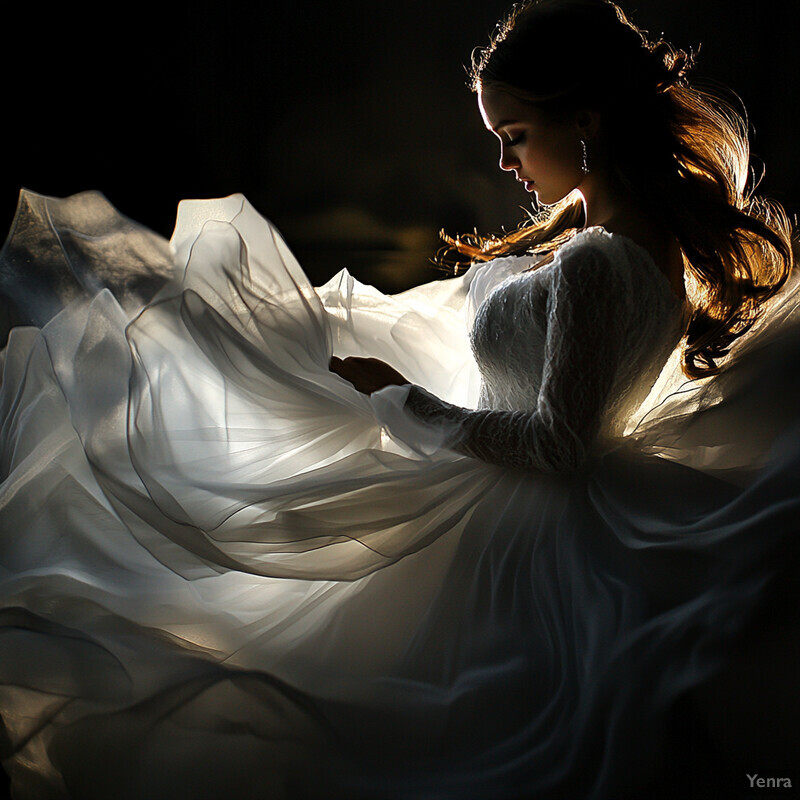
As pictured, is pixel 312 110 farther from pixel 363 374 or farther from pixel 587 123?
pixel 363 374

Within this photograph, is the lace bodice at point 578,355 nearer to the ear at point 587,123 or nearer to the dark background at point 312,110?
the ear at point 587,123

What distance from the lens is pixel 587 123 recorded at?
0.98 m

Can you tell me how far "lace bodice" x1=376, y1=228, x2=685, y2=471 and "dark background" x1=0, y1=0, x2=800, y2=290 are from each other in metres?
0.99

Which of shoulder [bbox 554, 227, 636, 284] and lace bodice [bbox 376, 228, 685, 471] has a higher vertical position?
shoulder [bbox 554, 227, 636, 284]

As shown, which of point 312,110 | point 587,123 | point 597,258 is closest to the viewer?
point 597,258

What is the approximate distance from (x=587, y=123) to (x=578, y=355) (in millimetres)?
358

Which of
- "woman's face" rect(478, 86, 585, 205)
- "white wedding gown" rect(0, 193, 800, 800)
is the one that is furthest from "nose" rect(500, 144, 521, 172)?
"white wedding gown" rect(0, 193, 800, 800)

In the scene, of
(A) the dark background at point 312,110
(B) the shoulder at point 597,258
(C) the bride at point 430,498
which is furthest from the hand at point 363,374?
(A) the dark background at point 312,110

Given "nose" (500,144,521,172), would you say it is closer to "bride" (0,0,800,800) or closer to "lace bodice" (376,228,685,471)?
"bride" (0,0,800,800)

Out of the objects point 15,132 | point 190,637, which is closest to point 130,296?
point 190,637

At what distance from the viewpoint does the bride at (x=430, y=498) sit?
0.68 meters

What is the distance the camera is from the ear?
975mm

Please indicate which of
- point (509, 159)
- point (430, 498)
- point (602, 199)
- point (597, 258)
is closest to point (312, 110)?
point (509, 159)

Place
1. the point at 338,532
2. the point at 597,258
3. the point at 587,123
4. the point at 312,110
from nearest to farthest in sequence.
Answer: the point at 338,532 < the point at 597,258 < the point at 587,123 < the point at 312,110
